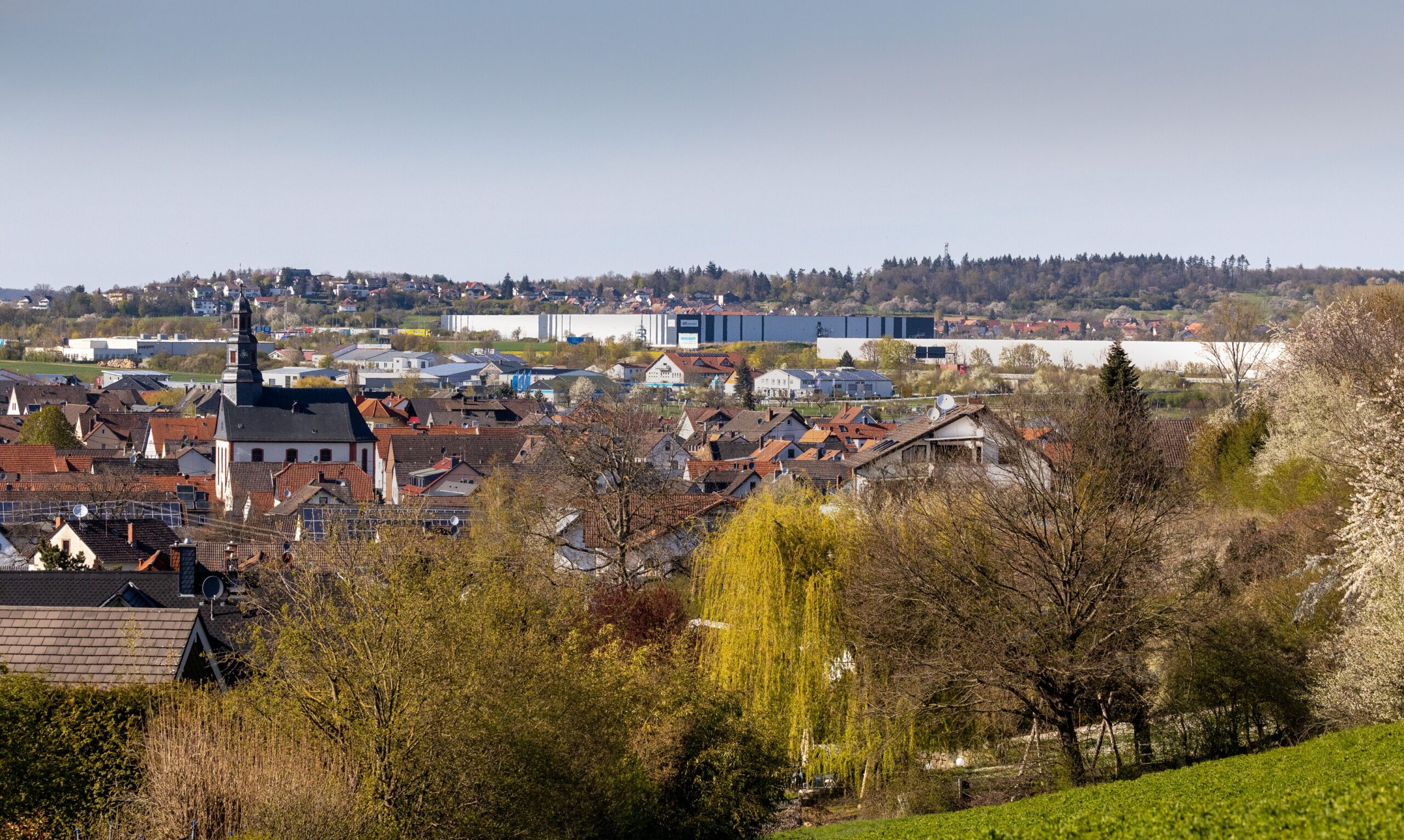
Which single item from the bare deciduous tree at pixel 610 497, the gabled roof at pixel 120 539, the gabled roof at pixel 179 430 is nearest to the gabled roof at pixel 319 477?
the gabled roof at pixel 120 539

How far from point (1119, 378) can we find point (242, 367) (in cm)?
4715

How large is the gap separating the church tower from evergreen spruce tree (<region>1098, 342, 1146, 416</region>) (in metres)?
45.1

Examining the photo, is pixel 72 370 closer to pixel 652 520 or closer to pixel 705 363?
pixel 705 363

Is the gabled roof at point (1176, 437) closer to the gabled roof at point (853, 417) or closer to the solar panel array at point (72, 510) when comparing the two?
the gabled roof at point (853, 417)

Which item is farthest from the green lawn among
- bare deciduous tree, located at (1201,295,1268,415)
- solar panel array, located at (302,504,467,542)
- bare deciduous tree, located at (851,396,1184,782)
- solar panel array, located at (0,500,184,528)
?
bare deciduous tree, located at (851,396,1184,782)

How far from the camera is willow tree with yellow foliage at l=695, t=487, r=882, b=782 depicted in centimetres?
2139

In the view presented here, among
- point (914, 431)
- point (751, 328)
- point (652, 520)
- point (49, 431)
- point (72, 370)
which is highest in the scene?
point (914, 431)

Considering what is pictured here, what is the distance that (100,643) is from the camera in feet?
48.9

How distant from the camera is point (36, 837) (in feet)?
39.0

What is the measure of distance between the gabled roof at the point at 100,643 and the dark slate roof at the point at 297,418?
2092 inches

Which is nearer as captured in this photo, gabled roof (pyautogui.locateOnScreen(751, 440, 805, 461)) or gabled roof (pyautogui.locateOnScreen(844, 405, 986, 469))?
gabled roof (pyautogui.locateOnScreen(844, 405, 986, 469))

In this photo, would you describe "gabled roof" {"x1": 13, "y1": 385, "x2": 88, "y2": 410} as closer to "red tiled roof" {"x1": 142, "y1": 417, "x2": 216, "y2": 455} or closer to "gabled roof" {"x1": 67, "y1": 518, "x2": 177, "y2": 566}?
"red tiled roof" {"x1": 142, "y1": 417, "x2": 216, "y2": 455}

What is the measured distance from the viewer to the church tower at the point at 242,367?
67.3 m

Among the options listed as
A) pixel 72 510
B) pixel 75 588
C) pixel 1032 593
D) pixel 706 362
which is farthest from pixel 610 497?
pixel 706 362
